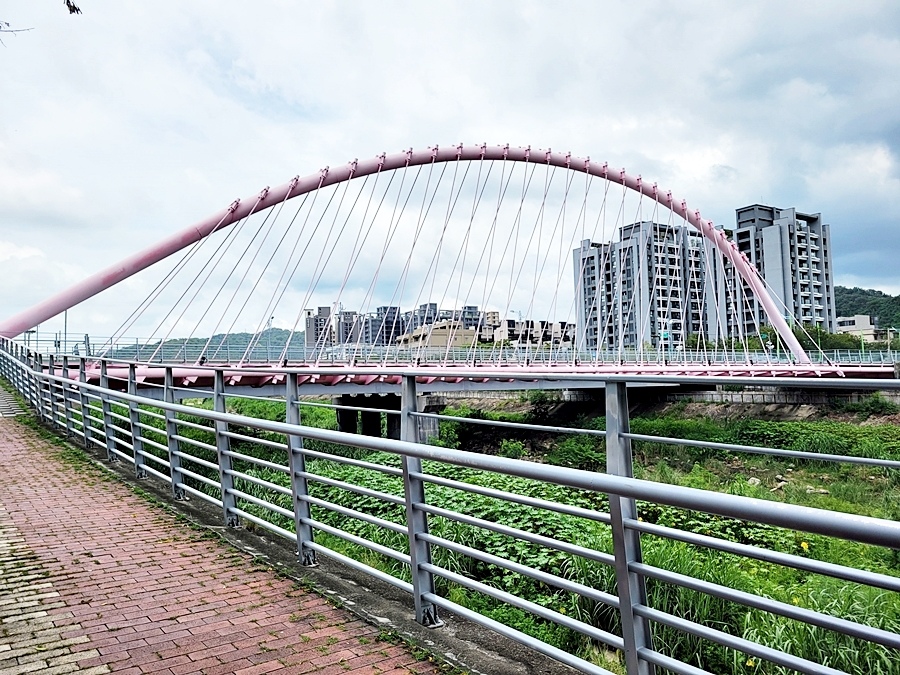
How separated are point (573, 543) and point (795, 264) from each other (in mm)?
79064

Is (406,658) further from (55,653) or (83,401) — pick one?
(83,401)

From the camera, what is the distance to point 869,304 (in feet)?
335

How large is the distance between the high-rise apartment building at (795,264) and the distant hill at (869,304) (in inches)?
377

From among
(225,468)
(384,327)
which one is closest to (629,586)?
(225,468)

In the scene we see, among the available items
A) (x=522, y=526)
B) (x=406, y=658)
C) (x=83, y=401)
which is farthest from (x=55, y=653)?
(x=83, y=401)

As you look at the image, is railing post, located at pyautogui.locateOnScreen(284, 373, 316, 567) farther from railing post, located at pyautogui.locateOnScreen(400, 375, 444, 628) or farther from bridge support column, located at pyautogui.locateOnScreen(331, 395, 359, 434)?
bridge support column, located at pyautogui.locateOnScreen(331, 395, 359, 434)

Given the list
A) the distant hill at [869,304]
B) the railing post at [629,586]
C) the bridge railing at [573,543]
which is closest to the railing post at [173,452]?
the bridge railing at [573,543]

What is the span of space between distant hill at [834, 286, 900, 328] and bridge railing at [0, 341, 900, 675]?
86.8m

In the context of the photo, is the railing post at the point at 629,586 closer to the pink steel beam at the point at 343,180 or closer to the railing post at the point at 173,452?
the railing post at the point at 173,452

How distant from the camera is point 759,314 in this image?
79000mm

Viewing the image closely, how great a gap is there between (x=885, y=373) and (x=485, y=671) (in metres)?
34.7

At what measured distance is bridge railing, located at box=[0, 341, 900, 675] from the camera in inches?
88.9

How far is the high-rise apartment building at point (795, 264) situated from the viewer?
247ft

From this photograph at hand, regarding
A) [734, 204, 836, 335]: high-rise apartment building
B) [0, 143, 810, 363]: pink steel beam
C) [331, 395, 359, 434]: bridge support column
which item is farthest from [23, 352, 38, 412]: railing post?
[734, 204, 836, 335]: high-rise apartment building
